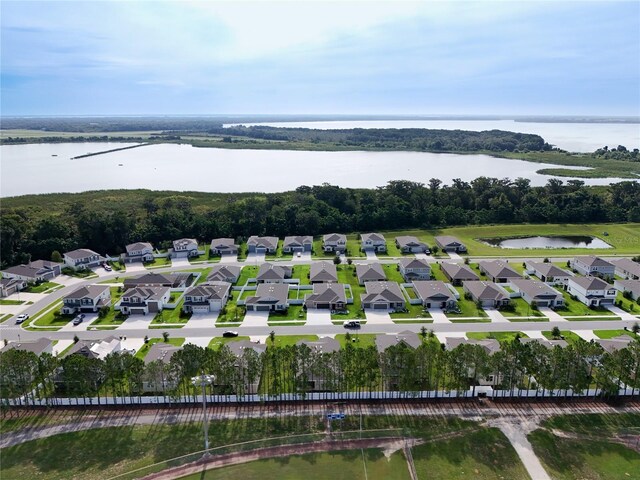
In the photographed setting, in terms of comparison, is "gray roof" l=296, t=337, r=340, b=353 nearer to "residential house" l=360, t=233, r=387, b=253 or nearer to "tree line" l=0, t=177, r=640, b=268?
"residential house" l=360, t=233, r=387, b=253

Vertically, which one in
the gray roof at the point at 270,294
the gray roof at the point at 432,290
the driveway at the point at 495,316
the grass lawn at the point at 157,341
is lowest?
the grass lawn at the point at 157,341

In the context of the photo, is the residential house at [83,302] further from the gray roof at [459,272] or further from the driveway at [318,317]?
the gray roof at [459,272]

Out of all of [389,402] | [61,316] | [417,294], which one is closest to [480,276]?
[417,294]

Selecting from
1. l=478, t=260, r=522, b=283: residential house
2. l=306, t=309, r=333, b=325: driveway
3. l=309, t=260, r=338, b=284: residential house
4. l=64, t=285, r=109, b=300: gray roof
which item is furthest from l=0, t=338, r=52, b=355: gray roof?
l=478, t=260, r=522, b=283: residential house

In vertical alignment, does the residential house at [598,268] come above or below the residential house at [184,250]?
above

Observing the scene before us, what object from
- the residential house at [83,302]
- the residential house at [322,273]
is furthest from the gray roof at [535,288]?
the residential house at [83,302]

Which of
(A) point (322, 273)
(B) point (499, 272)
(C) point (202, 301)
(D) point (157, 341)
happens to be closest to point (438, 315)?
(B) point (499, 272)

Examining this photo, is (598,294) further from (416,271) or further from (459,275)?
(416,271)
